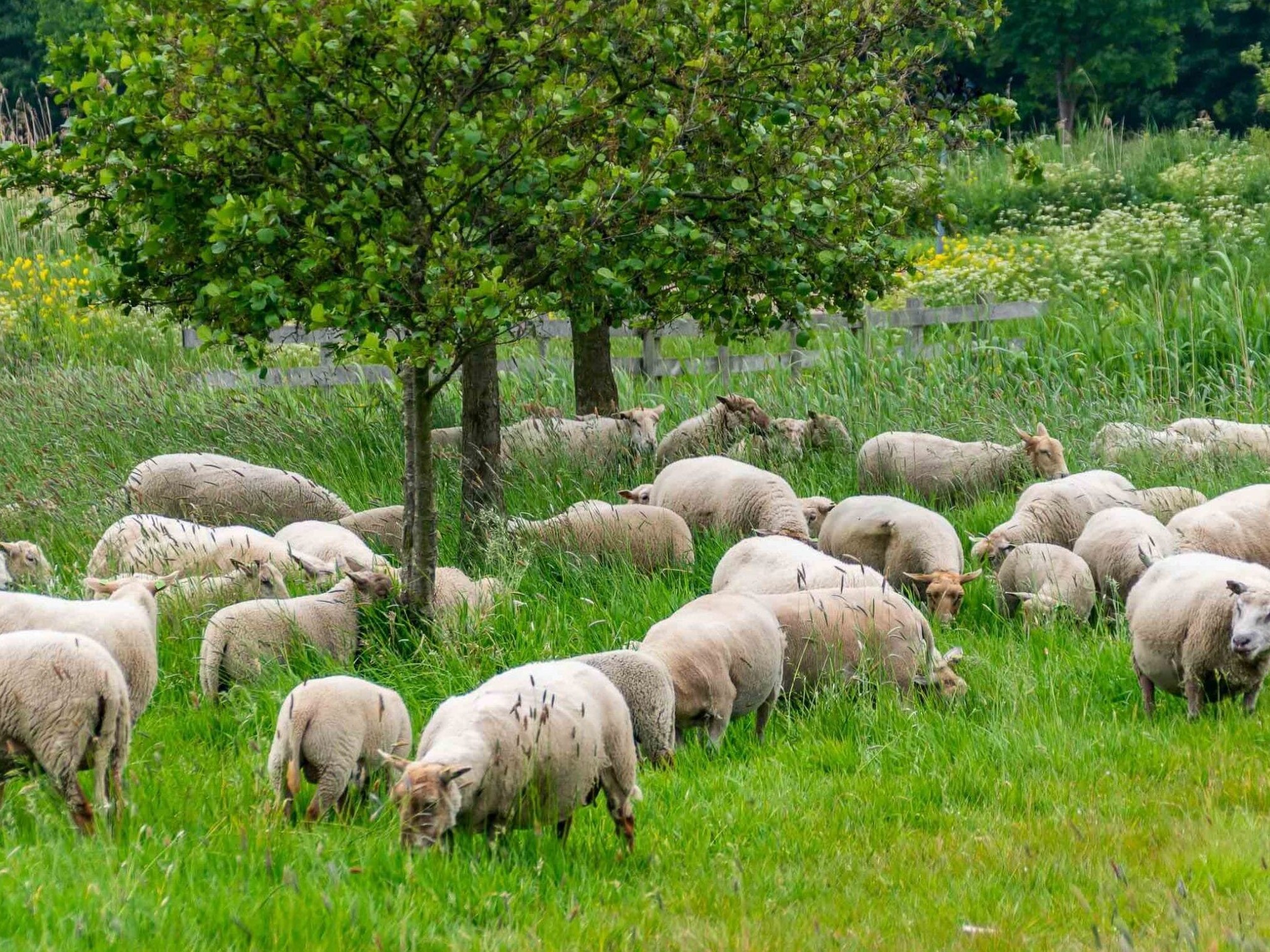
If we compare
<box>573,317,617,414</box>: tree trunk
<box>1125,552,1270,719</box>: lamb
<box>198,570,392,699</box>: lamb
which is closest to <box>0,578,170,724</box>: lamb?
<box>198,570,392,699</box>: lamb

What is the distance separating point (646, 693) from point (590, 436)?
6.38 meters

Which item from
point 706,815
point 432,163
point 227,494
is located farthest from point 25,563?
point 706,815

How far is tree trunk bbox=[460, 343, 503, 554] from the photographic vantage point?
9.13 meters

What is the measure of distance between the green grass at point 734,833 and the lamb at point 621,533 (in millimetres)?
158

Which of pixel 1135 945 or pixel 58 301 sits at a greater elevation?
pixel 58 301

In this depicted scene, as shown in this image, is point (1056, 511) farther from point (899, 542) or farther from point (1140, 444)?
point (1140, 444)

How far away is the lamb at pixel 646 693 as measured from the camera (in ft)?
18.5

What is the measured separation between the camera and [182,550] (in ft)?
27.8

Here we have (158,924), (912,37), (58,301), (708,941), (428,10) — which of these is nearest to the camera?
(158,924)

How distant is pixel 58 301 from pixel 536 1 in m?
15.9

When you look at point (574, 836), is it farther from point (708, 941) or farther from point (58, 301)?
point (58, 301)

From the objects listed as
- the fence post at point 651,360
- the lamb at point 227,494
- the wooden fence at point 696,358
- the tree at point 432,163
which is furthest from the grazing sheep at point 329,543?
the fence post at point 651,360

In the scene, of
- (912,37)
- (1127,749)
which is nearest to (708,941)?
(1127,749)

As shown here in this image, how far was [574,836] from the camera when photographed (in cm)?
486
